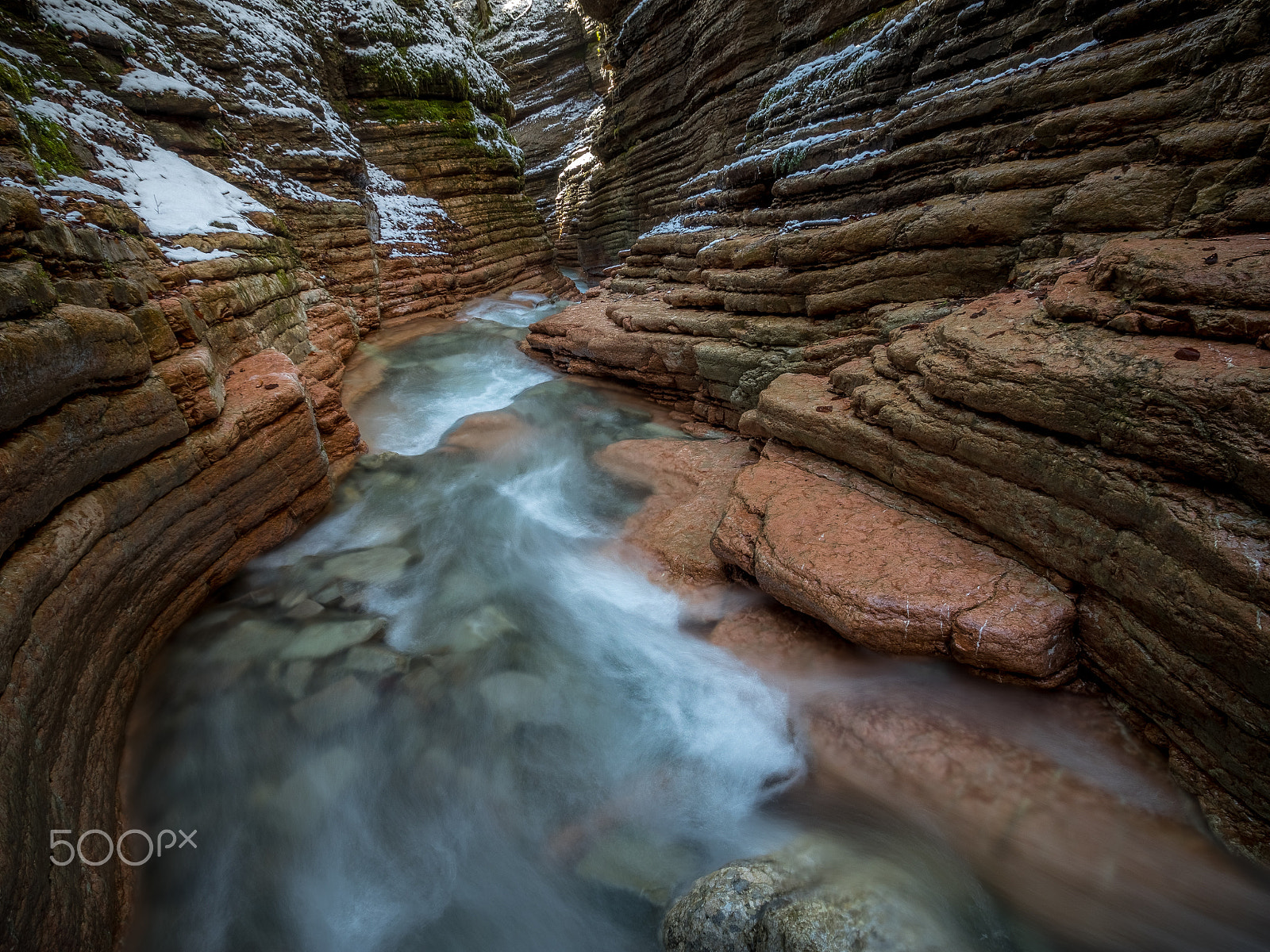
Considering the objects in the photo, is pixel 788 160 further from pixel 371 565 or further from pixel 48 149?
pixel 48 149

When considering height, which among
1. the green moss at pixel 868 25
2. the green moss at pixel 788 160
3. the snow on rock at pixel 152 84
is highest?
the snow on rock at pixel 152 84

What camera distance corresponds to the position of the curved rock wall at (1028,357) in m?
2.77

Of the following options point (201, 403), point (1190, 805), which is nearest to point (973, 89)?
point (1190, 805)

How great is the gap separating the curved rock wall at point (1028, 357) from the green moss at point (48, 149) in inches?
291

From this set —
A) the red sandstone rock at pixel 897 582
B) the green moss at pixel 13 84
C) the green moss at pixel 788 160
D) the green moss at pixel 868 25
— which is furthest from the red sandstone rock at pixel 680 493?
the green moss at pixel 868 25

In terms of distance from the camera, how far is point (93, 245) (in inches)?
171

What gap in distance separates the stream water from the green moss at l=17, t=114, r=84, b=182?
506 cm

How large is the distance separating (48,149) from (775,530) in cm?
949

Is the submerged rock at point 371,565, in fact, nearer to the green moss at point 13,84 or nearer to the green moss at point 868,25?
the green moss at point 13,84

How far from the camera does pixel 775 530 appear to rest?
→ 174 inches

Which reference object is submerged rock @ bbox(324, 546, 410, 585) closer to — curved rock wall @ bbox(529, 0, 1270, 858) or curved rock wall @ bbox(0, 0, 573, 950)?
curved rock wall @ bbox(0, 0, 573, 950)

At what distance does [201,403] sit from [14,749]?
9.89ft

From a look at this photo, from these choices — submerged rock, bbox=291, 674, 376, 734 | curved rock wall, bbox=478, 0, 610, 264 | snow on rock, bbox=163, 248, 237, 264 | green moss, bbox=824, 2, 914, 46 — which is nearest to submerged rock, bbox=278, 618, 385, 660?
submerged rock, bbox=291, 674, 376, 734

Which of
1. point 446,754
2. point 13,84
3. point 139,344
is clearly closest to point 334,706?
point 446,754
